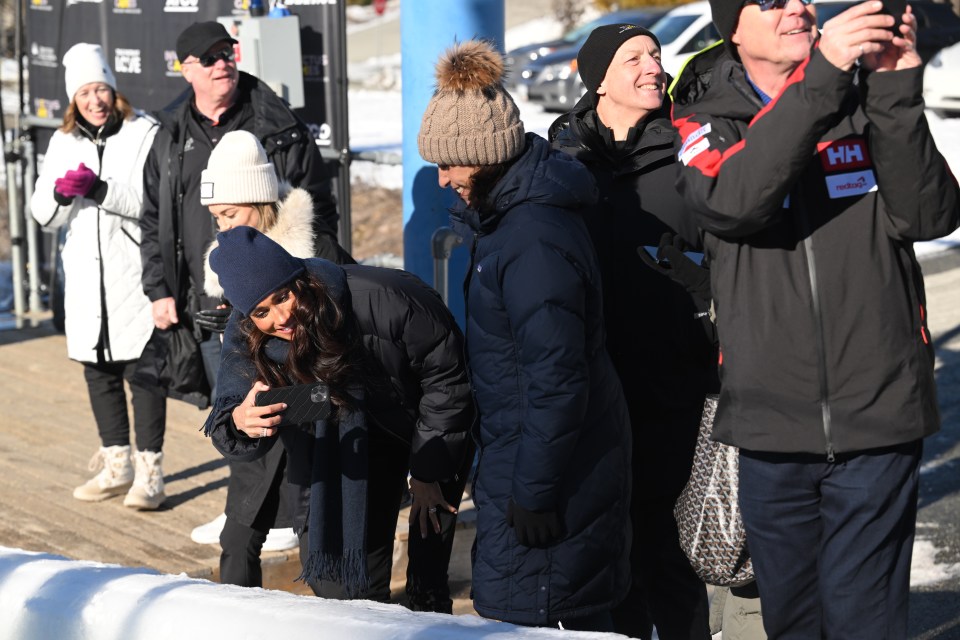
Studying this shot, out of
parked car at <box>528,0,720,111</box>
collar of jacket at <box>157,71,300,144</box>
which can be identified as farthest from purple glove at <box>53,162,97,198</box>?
parked car at <box>528,0,720,111</box>

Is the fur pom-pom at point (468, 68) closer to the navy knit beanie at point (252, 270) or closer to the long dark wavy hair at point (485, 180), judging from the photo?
the long dark wavy hair at point (485, 180)

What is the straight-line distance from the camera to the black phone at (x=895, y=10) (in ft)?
9.07

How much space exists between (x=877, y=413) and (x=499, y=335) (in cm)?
99

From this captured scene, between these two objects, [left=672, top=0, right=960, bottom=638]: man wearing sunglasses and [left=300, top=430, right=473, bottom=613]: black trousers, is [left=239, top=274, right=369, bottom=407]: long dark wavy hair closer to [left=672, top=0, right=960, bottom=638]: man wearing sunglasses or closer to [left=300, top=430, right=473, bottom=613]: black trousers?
[left=300, top=430, right=473, bottom=613]: black trousers

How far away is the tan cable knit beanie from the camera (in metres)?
3.58

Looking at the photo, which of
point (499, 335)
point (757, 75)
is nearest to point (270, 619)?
point (499, 335)

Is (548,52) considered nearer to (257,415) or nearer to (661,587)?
(661,587)

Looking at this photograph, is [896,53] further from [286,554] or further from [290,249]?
[286,554]

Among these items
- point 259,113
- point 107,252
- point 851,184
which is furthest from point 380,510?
point 107,252

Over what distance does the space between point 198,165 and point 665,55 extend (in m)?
15.3

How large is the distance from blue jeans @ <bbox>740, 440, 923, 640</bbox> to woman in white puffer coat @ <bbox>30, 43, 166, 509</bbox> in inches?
142

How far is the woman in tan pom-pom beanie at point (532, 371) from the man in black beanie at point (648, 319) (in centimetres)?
38

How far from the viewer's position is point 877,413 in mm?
2990

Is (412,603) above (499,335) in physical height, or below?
below
